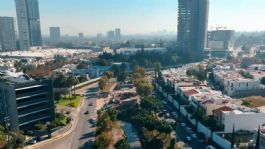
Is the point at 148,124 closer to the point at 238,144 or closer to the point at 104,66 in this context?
the point at 238,144

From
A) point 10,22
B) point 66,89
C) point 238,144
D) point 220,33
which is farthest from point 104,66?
point 10,22

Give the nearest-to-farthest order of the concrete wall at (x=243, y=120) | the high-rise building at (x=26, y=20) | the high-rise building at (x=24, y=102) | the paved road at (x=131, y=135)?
the paved road at (x=131, y=135) → the concrete wall at (x=243, y=120) → the high-rise building at (x=24, y=102) → the high-rise building at (x=26, y=20)

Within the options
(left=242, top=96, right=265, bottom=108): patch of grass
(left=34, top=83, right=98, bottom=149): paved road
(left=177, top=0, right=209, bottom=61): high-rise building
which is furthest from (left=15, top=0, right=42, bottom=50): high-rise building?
(left=242, top=96, right=265, bottom=108): patch of grass

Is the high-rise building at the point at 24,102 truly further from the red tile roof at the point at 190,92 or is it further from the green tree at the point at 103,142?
the red tile roof at the point at 190,92

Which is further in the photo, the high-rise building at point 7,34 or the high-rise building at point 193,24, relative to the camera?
the high-rise building at point 7,34

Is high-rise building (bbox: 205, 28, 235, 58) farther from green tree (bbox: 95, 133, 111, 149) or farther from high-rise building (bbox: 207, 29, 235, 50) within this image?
green tree (bbox: 95, 133, 111, 149)

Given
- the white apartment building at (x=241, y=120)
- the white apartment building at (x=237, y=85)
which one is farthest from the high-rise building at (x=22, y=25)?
the white apartment building at (x=241, y=120)

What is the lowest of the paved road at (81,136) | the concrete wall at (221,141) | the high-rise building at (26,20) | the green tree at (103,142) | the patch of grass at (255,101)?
the paved road at (81,136)

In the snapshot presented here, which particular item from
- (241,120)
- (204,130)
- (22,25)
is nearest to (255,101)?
(241,120)

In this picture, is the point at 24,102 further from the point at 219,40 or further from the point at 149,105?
the point at 219,40
